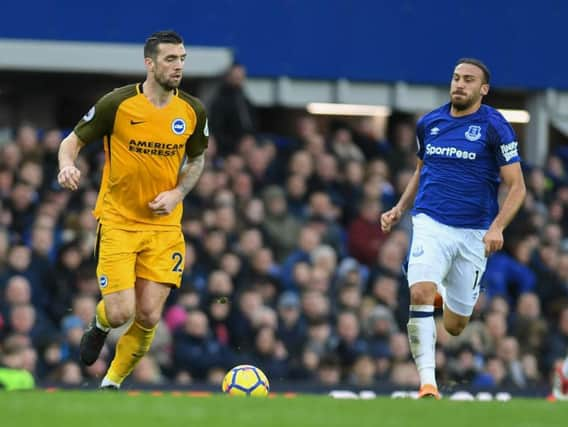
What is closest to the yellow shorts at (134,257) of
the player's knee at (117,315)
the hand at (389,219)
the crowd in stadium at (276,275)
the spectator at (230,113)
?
the player's knee at (117,315)

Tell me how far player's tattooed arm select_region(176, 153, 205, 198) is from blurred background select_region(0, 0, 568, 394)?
3.13 metres

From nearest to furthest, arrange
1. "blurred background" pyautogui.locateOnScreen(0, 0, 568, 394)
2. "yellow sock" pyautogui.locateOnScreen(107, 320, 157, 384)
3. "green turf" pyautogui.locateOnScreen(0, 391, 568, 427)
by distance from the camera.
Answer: "green turf" pyautogui.locateOnScreen(0, 391, 568, 427)
"yellow sock" pyautogui.locateOnScreen(107, 320, 157, 384)
"blurred background" pyautogui.locateOnScreen(0, 0, 568, 394)

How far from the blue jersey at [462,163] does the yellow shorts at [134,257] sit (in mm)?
1679

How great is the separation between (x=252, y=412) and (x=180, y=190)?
2.94 metres

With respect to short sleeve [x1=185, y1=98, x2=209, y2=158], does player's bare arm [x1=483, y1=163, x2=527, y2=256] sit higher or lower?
lower

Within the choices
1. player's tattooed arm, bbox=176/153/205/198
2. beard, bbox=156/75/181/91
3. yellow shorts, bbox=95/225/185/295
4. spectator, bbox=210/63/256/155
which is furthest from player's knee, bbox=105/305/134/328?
spectator, bbox=210/63/256/155

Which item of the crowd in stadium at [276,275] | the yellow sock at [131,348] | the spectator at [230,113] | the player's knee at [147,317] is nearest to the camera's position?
the player's knee at [147,317]

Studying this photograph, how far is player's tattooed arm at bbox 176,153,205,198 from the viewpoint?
1088 cm

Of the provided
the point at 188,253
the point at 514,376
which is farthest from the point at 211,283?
the point at 514,376

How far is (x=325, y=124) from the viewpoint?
2003cm

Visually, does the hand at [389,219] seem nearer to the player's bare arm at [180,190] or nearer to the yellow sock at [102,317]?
the player's bare arm at [180,190]

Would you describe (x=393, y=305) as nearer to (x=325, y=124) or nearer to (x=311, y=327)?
(x=311, y=327)

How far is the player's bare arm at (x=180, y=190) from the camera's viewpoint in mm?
10703

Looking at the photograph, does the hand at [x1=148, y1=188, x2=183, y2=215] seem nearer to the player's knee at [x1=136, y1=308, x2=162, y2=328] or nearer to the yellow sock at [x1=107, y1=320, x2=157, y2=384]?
the player's knee at [x1=136, y1=308, x2=162, y2=328]
